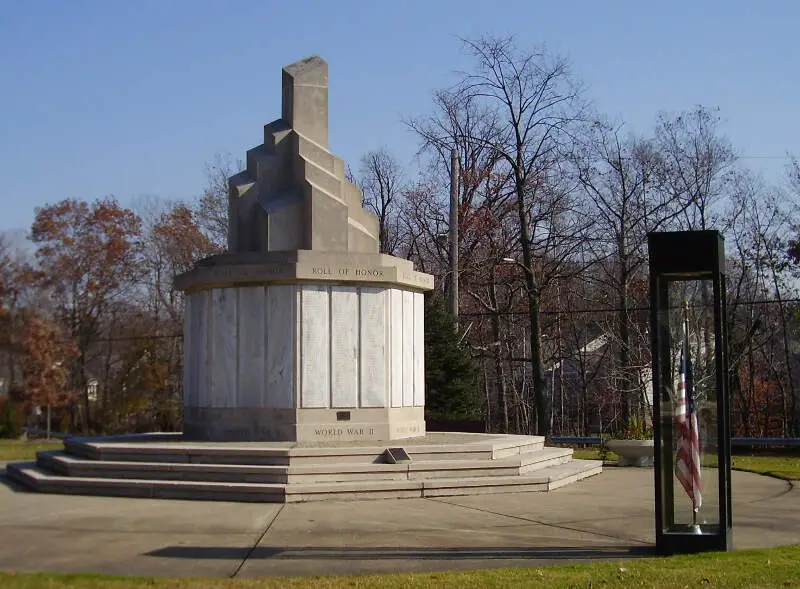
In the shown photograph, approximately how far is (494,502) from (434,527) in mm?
2521

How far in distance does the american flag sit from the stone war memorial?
5.05 m

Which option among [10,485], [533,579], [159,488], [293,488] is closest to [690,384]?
[533,579]

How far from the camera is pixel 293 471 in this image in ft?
46.8

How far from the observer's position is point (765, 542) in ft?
34.3

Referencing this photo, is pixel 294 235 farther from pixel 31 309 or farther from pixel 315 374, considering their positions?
pixel 31 309

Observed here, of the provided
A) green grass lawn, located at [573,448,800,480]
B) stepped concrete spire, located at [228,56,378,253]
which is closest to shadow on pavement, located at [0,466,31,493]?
stepped concrete spire, located at [228,56,378,253]

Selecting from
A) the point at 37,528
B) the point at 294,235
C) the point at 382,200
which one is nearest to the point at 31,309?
the point at 382,200

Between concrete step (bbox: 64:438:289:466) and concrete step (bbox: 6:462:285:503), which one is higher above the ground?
concrete step (bbox: 64:438:289:466)

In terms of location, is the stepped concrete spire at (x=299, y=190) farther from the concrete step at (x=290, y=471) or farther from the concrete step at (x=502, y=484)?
the concrete step at (x=502, y=484)

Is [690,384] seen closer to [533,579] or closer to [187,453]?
[533,579]

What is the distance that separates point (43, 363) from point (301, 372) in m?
34.2

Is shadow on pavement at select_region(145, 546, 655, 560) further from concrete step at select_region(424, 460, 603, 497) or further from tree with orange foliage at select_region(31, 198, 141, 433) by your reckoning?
tree with orange foliage at select_region(31, 198, 141, 433)

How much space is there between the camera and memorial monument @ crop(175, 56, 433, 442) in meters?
16.9

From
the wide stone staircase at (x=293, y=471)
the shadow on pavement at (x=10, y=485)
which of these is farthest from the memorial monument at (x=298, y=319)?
the shadow on pavement at (x=10, y=485)
